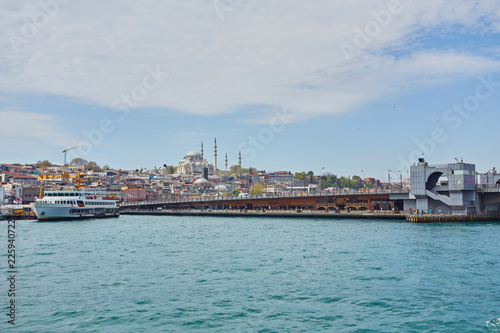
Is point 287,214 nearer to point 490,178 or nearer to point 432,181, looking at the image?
point 432,181

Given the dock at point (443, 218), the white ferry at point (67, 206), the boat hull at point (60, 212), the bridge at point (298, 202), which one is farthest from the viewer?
the bridge at point (298, 202)

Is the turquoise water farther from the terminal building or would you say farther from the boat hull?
the boat hull

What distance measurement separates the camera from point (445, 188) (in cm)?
6331

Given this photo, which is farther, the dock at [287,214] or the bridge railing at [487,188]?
the dock at [287,214]

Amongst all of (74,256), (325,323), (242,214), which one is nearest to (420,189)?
(242,214)

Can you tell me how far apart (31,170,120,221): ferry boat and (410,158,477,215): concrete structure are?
50.1 metres

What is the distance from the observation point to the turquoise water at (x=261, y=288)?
15938 millimetres

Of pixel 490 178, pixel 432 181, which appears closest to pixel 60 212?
pixel 432 181

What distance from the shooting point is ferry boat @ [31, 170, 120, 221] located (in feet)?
229

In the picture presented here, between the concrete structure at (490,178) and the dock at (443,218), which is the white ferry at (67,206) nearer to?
the dock at (443,218)

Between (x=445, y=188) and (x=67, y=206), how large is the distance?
180 ft

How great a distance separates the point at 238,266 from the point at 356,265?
21.7ft

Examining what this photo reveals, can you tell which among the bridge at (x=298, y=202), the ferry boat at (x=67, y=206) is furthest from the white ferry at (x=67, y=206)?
the bridge at (x=298, y=202)

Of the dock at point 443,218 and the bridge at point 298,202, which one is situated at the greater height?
the bridge at point 298,202
